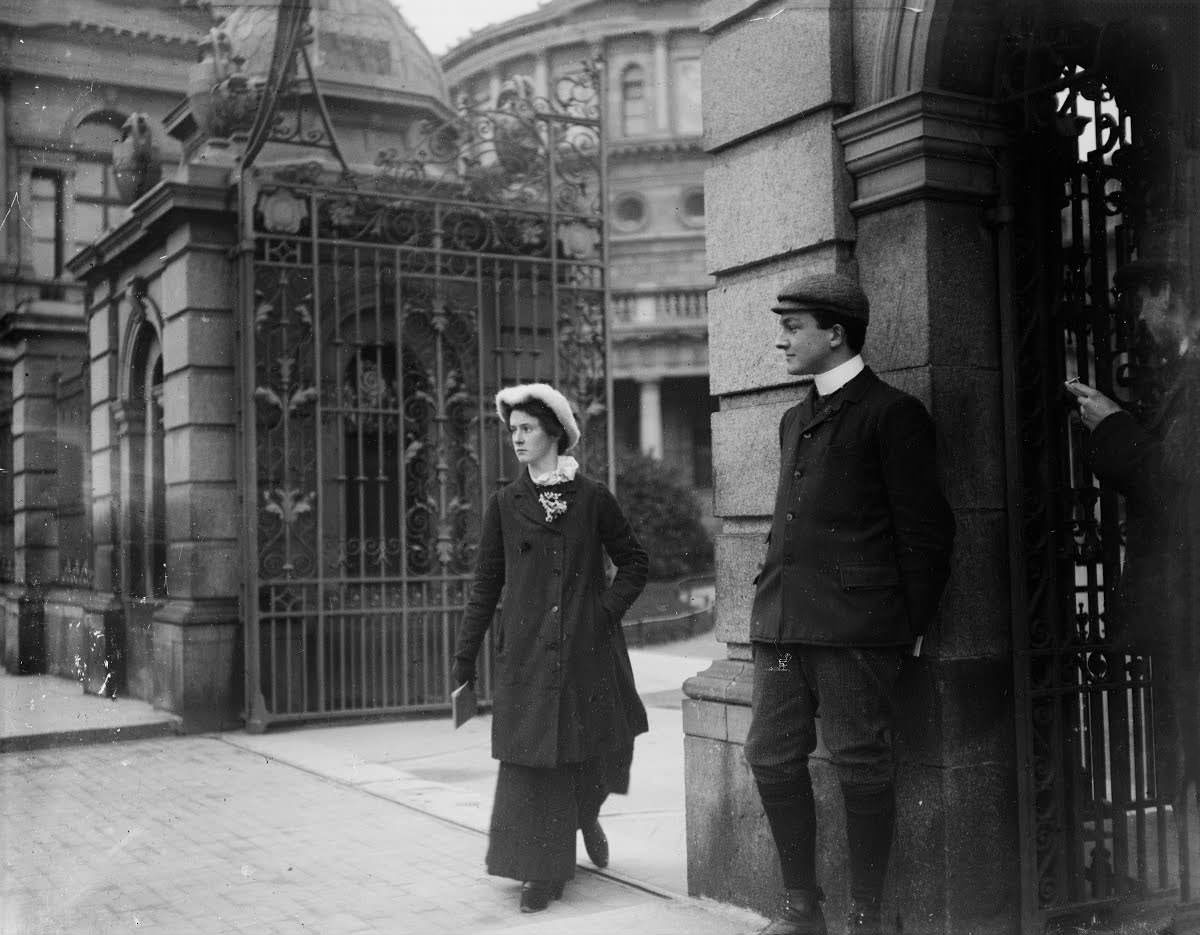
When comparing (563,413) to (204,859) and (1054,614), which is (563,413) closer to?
(1054,614)

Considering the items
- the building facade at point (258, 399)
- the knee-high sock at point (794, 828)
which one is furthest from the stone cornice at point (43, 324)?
the knee-high sock at point (794, 828)

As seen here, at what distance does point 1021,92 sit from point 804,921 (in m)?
2.81

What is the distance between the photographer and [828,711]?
14.1 ft

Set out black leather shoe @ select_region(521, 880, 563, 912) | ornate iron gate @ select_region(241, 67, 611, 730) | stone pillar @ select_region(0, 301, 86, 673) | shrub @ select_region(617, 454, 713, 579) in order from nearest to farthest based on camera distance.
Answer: black leather shoe @ select_region(521, 880, 563, 912), ornate iron gate @ select_region(241, 67, 611, 730), stone pillar @ select_region(0, 301, 86, 673), shrub @ select_region(617, 454, 713, 579)

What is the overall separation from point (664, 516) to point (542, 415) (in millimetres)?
22808

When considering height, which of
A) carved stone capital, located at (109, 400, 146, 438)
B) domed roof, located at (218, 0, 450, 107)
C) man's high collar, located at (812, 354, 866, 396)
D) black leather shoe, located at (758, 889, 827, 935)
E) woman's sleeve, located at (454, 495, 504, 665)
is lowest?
black leather shoe, located at (758, 889, 827, 935)

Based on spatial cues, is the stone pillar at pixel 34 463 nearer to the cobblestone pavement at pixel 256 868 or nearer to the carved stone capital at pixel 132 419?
the carved stone capital at pixel 132 419

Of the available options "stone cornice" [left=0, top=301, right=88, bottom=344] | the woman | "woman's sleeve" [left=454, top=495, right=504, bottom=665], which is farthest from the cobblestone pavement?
"stone cornice" [left=0, top=301, right=88, bottom=344]

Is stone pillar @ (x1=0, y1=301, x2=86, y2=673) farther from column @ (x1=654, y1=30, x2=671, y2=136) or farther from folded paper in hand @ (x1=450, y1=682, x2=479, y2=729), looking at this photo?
column @ (x1=654, y1=30, x2=671, y2=136)

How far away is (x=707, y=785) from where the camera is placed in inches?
212

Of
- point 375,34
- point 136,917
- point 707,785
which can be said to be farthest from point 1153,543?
point 375,34

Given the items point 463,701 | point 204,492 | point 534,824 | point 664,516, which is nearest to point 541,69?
point 664,516

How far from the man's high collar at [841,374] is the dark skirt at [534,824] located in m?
2.01

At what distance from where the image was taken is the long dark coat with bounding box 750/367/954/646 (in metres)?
4.22
